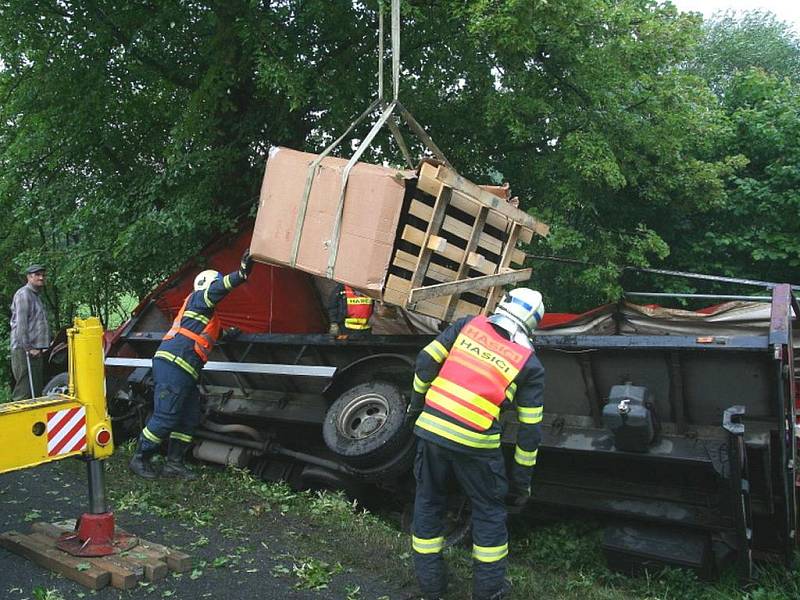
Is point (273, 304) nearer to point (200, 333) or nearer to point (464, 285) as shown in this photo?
point (200, 333)

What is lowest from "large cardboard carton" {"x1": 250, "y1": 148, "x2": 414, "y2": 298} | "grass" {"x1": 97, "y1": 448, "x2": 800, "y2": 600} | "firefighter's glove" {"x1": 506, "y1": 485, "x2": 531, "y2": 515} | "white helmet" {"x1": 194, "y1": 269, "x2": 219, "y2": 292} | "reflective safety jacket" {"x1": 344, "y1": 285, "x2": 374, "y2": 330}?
"grass" {"x1": 97, "y1": 448, "x2": 800, "y2": 600}

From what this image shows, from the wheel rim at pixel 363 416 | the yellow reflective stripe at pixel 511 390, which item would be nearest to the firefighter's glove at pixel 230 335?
the wheel rim at pixel 363 416

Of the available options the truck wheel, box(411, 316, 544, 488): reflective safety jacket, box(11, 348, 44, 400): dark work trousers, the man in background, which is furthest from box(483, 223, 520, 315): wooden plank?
box(11, 348, 44, 400): dark work trousers

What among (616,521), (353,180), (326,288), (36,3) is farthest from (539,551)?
(36,3)

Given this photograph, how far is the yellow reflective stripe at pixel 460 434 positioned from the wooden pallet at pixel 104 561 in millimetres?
1615

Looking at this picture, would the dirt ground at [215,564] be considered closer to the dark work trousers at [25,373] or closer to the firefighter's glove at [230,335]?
the firefighter's glove at [230,335]

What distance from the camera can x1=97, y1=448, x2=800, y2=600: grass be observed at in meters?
4.31

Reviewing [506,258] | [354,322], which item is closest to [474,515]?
[506,258]

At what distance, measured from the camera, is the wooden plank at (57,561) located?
3789 mm

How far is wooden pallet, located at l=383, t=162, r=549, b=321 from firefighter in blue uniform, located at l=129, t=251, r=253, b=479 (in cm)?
183

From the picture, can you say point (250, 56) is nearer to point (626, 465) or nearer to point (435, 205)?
point (435, 205)

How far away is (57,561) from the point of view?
12.9ft

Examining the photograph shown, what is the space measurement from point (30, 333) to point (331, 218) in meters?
4.85

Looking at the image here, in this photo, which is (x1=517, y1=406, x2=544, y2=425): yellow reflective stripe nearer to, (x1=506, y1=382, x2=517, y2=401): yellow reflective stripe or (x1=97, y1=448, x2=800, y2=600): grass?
(x1=506, y1=382, x2=517, y2=401): yellow reflective stripe
